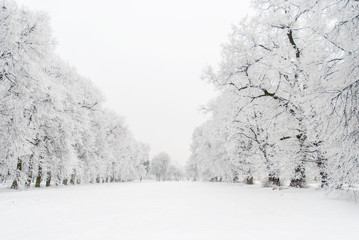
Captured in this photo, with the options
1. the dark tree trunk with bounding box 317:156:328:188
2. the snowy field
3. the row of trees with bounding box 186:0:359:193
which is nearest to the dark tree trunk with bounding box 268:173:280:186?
the row of trees with bounding box 186:0:359:193

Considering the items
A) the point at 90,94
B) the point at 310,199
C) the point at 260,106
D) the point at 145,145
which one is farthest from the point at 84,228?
the point at 145,145

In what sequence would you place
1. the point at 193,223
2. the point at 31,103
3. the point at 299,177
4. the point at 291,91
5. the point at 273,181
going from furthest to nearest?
the point at 273,181 < the point at 31,103 < the point at 299,177 < the point at 291,91 < the point at 193,223

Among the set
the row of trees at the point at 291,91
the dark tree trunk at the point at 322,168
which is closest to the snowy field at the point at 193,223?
the row of trees at the point at 291,91

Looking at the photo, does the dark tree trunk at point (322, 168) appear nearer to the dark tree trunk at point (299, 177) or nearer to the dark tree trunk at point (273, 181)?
the dark tree trunk at point (299, 177)

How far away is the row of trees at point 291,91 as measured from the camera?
7590 millimetres

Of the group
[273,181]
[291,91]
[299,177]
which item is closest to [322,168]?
[299,177]

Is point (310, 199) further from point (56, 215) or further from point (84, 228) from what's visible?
point (56, 215)

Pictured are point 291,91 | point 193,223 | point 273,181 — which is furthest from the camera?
point 273,181

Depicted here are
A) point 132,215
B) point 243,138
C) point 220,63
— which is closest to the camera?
point 132,215

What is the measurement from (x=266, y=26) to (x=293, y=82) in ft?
11.5

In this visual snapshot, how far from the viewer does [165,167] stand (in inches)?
4181

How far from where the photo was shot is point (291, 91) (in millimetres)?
12594

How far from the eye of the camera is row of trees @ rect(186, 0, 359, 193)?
7.59 m

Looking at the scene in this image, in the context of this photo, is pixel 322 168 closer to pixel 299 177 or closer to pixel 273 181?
pixel 299 177
